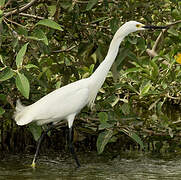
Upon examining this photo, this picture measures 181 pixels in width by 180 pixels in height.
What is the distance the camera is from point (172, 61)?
5172 mm

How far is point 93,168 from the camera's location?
4.84m

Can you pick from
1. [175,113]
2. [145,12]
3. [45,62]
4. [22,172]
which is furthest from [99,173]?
[175,113]

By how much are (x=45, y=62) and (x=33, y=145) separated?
4.15 feet

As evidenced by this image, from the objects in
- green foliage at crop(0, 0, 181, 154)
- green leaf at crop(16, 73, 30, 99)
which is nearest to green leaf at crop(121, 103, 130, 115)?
green foliage at crop(0, 0, 181, 154)

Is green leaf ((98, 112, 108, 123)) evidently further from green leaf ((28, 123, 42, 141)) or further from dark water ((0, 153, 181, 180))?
green leaf ((28, 123, 42, 141))

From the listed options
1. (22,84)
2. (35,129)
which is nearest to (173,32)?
(35,129)

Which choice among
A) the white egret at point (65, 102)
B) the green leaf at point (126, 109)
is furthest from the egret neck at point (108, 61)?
A: the green leaf at point (126, 109)

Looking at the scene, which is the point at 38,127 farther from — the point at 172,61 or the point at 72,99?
the point at 172,61

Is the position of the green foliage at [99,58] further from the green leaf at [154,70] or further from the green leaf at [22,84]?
the green leaf at [22,84]

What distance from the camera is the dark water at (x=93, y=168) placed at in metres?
4.41

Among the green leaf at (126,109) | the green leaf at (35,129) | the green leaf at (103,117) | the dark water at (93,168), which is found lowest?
the dark water at (93,168)

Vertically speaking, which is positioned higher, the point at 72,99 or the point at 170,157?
the point at 72,99

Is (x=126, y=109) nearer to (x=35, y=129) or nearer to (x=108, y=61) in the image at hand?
(x=108, y=61)

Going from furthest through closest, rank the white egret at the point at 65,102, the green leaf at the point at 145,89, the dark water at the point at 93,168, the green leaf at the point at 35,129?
1. the green leaf at the point at 145,89
2. the green leaf at the point at 35,129
3. the white egret at the point at 65,102
4. the dark water at the point at 93,168
